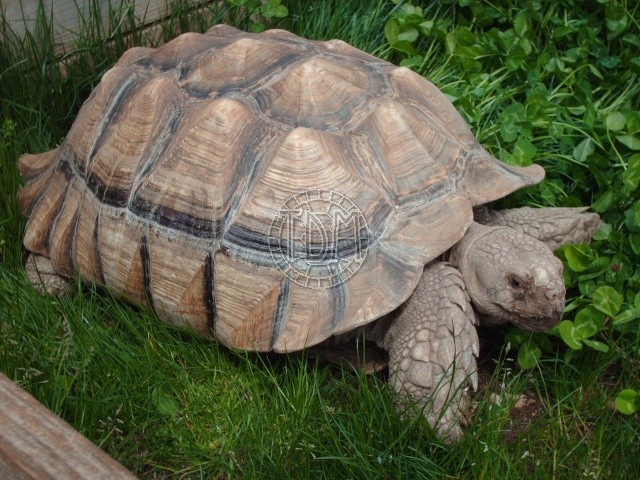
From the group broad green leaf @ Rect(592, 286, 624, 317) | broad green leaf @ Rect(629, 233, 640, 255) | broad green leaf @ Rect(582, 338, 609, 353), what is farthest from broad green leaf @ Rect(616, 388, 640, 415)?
broad green leaf @ Rect(629, 233, 640, 255)

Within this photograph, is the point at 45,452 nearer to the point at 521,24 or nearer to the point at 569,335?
the point at 569,335

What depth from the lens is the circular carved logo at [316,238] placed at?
2887mm

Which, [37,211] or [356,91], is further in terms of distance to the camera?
[37,211]

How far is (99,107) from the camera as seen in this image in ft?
11.2

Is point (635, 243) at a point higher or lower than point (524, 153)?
lower

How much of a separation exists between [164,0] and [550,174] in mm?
2050

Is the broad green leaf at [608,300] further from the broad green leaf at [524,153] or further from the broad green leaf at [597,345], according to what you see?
the broad green leaf at [524,153]

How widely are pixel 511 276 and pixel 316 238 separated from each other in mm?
670

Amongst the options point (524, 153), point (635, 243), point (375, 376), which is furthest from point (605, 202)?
point (375, 376)

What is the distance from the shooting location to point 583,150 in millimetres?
3701

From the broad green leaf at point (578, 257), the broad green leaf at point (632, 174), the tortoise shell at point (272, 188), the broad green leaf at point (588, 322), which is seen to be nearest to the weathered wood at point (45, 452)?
the tortoise shell at point (272, 188)

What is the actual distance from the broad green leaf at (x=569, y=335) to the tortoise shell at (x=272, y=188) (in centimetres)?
53

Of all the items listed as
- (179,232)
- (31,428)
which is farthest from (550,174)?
(31,428)

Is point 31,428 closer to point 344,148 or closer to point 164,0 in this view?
point 344,148
